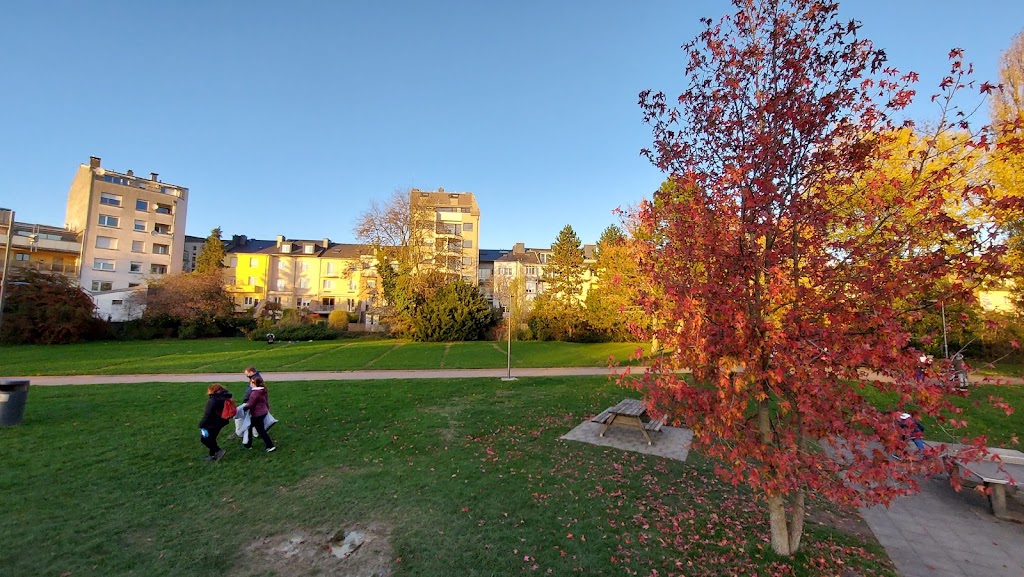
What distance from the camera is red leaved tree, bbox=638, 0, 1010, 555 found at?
3.47 meters

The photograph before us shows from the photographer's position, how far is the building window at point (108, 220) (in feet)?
148

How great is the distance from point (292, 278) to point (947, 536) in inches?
2398

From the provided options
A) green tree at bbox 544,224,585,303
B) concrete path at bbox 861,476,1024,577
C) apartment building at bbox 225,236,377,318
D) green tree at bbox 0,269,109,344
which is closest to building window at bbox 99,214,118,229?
apartment building at bbox 225,236,377,318

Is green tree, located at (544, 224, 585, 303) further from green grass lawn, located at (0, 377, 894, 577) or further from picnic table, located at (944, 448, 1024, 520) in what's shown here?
picnic table, located at (944, 448, 1024, 520)

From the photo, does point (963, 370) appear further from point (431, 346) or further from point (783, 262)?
point (431, 346)

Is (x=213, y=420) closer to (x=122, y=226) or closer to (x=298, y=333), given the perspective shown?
(x=298, y=333)

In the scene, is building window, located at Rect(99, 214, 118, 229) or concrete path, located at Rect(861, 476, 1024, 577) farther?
building window, located at Rect(99, 214, 118, 229)

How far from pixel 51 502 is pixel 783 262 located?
932cm

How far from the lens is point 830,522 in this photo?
18.5 ft

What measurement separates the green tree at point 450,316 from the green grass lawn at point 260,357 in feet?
10.3

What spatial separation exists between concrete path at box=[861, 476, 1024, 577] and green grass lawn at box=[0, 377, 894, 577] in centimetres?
47

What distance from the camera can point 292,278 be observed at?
56125 mm

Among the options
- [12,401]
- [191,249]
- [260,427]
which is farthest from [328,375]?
[191,249]

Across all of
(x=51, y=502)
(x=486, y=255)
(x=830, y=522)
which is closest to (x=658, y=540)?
(x=830, y=522)
